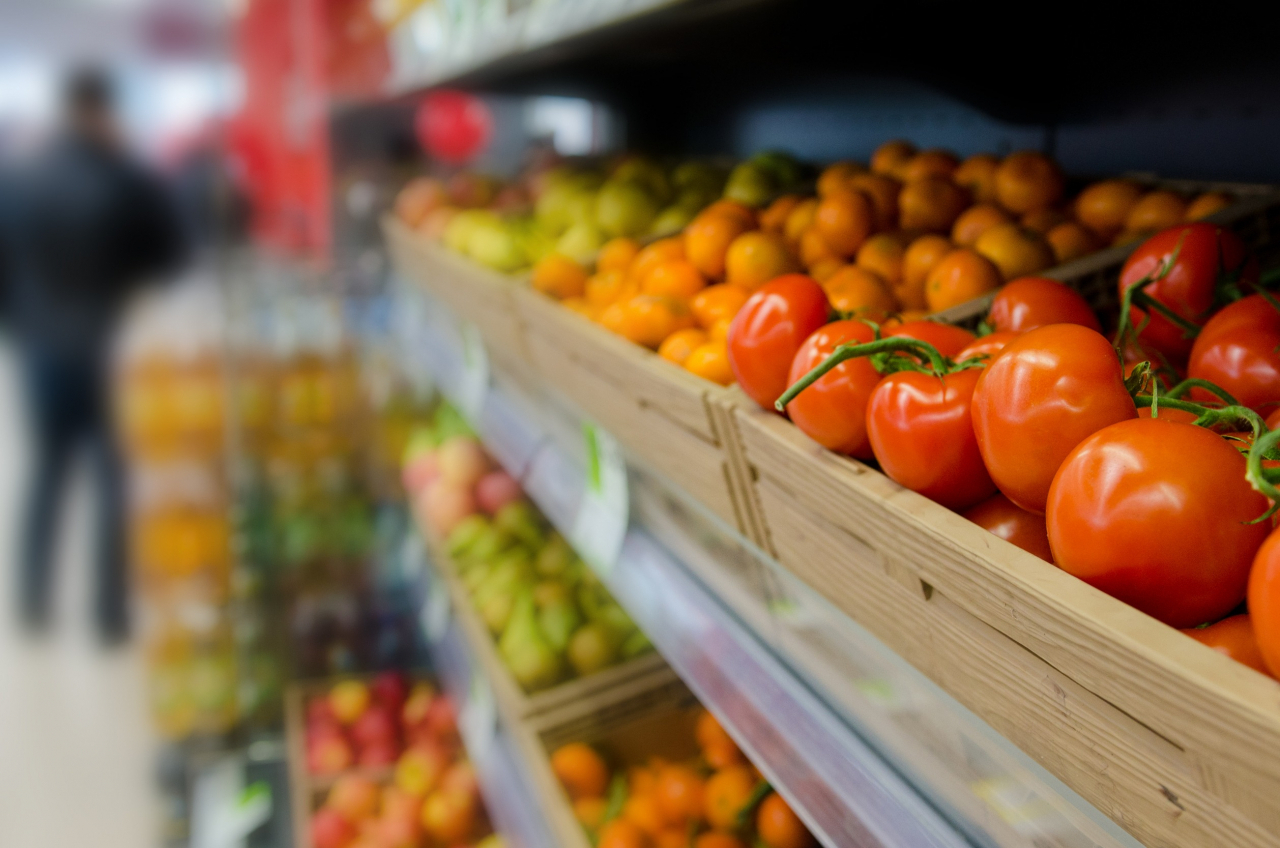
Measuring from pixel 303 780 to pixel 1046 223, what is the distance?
226 centimetres

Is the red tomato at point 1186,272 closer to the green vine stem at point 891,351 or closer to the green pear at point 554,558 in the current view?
the green vine stem at point 891,351

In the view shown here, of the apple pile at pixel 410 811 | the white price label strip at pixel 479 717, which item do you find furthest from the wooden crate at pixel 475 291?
the apple pile at pixel 410 811

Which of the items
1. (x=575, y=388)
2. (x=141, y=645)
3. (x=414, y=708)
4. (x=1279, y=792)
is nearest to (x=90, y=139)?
(x=141, y=645)

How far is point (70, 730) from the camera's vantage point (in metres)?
3.63

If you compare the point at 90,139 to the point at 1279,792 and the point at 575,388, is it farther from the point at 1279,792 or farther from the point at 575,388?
the point at 1279,792

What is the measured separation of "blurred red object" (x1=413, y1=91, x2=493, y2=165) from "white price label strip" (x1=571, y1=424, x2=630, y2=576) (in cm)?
217

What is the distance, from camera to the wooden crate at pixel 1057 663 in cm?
42

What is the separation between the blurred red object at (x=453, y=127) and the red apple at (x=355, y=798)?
2.06m

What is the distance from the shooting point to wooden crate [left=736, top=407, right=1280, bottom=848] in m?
0.42

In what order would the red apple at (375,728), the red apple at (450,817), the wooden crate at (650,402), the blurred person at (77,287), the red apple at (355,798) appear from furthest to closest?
the blurred person at (77,287)
the red apple at (375,728)
the red apple at (355,798)
the red apple at (450,817)
the wooden crate at (650,402)

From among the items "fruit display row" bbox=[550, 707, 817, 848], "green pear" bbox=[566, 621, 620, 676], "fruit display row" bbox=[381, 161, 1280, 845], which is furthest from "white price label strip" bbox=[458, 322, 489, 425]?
"fruit display row" bbox=[381, 161, 1280, 845]

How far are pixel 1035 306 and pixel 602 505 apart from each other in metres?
0.67

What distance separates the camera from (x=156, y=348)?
657 cm

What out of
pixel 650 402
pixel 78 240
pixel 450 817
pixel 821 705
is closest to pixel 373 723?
pixel 450 817
